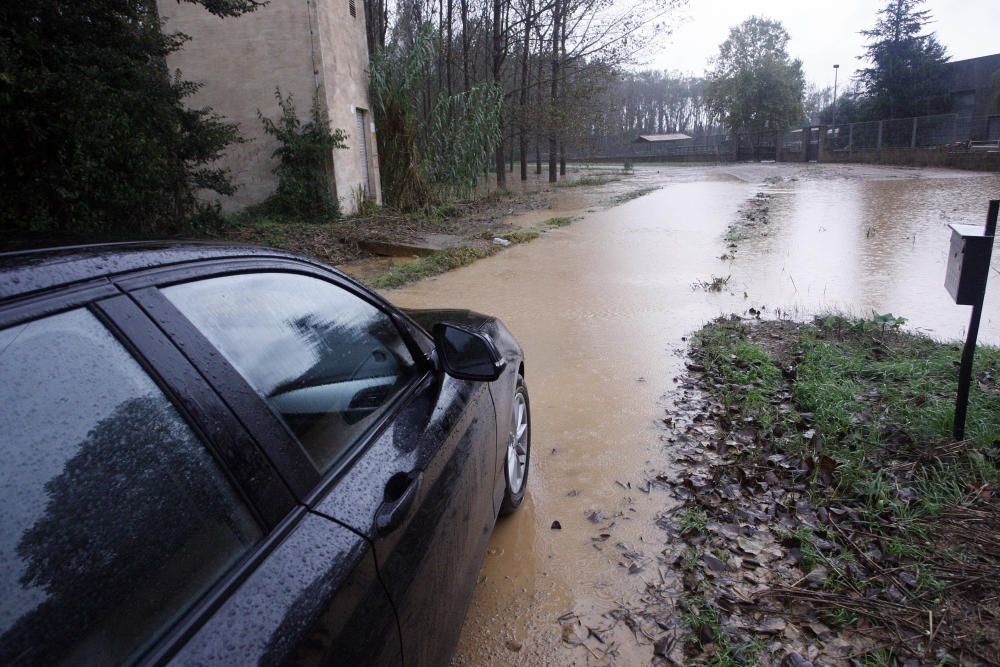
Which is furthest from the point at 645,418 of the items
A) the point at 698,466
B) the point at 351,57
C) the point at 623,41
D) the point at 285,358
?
the point at 623,41

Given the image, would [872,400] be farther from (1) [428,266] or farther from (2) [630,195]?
(2) [630,195]

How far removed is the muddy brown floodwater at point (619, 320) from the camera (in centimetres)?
287

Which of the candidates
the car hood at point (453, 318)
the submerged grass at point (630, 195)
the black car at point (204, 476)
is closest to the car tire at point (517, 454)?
the car hood at point (453, 318)

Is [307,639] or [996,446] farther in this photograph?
[996,446]

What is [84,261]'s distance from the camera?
1.17 meters

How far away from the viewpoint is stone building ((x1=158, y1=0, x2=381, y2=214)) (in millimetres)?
13844

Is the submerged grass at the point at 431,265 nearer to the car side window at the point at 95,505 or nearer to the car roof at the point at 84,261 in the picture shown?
the car roof at the point at 84,261

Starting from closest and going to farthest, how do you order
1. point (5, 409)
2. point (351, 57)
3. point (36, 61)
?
point (5, 409), point (36, 61), point (351, 57)

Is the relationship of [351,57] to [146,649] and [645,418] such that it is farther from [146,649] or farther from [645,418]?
[146,649]

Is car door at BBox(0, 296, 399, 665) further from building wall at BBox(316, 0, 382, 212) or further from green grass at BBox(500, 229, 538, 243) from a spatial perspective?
building wall at BBox(316, 0, 382, 212)

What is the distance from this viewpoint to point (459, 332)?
7.46ft

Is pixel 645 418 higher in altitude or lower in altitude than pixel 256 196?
lower

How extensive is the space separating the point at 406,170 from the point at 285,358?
15.0 meters

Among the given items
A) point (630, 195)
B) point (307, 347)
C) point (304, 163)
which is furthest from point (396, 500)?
point (630, 195)
